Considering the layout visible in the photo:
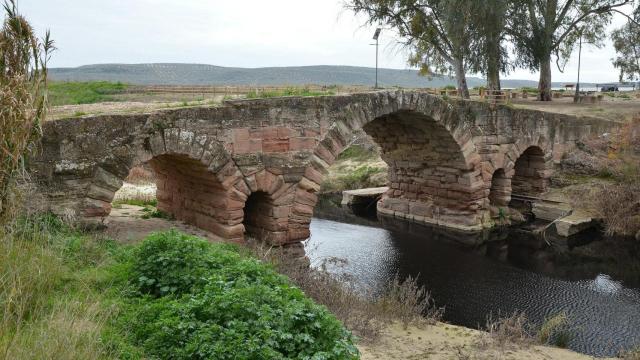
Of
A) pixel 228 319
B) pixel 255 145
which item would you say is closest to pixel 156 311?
pixel 228 319

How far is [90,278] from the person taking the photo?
5.68 m

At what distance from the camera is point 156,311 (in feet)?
16.5

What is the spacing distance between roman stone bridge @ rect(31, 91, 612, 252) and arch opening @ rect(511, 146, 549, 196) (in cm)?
4

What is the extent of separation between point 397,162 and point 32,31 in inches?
558

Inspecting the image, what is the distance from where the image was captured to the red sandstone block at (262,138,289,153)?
11.8 meters

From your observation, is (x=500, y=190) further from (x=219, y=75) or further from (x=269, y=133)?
(x=219, y=75)

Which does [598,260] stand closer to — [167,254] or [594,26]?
[167,254]

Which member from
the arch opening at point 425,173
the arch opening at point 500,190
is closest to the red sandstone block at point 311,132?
the arch opening at point 425,173

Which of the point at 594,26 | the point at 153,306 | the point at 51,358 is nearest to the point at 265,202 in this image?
the point at 153,306

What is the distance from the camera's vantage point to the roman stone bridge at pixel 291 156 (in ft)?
31.5

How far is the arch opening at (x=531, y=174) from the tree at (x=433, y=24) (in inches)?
213

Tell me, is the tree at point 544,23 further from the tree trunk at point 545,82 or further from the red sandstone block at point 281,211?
the red sandstone block at point 281,211

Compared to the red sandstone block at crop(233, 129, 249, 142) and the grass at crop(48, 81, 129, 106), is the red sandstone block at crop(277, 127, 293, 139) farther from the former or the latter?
the grass at crop(48, 81, 129, 106)

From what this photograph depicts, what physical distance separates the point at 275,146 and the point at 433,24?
16799 mm
